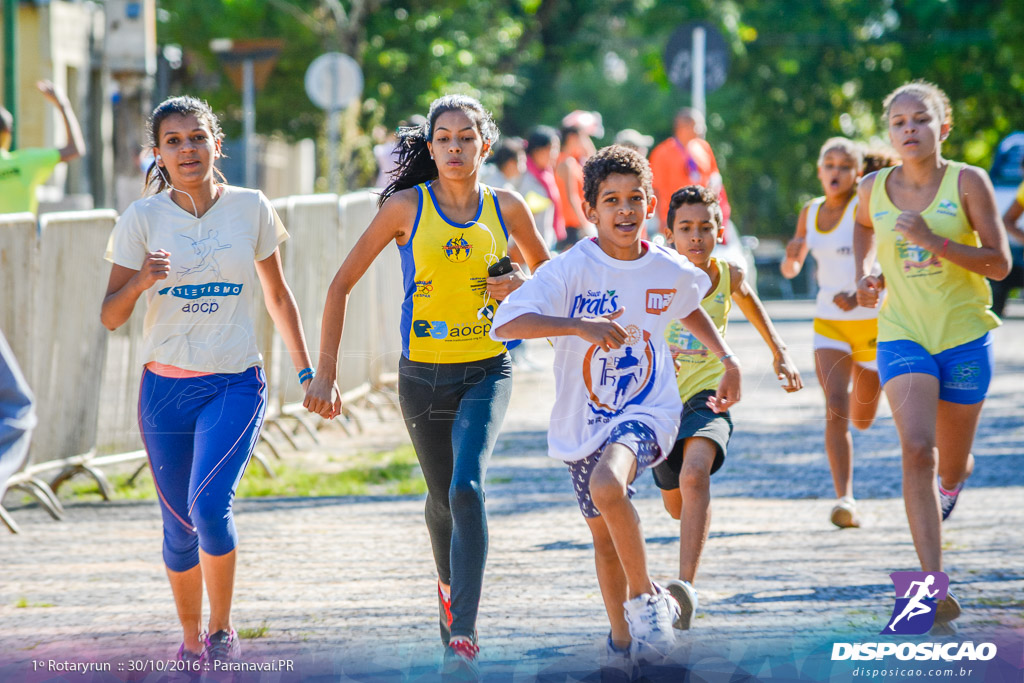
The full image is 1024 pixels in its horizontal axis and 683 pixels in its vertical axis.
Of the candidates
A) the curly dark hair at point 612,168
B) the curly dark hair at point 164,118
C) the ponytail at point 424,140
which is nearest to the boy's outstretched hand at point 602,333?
the curly dark hair at point 612,168

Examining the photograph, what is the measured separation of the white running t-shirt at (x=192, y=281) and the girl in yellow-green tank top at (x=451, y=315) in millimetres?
324

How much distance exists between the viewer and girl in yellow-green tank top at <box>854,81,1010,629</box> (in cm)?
570

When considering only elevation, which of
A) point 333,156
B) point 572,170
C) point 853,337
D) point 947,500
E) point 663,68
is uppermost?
point 663,68

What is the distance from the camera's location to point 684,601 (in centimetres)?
537

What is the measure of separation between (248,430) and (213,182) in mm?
881

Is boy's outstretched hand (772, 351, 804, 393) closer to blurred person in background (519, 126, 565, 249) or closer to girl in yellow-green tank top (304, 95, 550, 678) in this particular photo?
girl in yellow-green tank top (304, 95, 550, 678)

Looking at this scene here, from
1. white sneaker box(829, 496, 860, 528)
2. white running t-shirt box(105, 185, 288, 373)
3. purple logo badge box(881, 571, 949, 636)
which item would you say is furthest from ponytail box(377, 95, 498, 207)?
white sneaker box(829, 496, 860, 528)

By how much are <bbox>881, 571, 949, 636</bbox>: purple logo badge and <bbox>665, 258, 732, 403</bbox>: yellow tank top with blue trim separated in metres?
1.09

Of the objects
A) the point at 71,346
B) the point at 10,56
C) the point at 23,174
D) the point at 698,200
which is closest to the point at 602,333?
the point at 698,200

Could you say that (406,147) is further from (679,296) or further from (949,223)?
(949,223)

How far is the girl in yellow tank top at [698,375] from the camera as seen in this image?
5.67m

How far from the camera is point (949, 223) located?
5840 millimetres

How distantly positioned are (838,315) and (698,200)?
1849 mm

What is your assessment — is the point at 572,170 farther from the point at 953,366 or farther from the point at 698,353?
the point at 953,366
